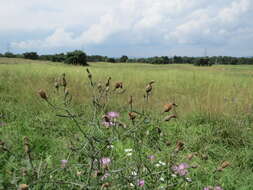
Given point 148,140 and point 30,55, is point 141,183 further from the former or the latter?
point 30,55

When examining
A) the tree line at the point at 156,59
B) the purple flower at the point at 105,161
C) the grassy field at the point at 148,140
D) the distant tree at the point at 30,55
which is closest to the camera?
the purple flower at the point at 105,161

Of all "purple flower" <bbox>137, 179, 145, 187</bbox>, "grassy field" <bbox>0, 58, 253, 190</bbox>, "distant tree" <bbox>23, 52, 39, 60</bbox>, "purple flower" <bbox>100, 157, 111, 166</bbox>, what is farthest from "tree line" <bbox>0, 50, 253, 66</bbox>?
"purple flower" <bbox>137, 179, 145, 187</bbox>

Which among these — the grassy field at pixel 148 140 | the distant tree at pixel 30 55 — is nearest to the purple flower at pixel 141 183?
the grassy field at pixel 148 140

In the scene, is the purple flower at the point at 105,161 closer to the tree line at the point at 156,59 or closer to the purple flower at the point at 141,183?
the purple flower at the point at 141,183

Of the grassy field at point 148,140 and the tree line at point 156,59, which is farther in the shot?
the tree line at point 156,59

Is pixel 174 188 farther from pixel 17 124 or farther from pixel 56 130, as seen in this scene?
pixel 17 124

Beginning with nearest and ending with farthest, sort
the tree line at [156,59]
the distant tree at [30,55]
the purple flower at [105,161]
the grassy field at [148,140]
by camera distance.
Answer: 1. the purple flower at [105,161]
2. the grassy field at [148,140]
3. the tree line at [156,59]
4. the distant tree at [30,55]

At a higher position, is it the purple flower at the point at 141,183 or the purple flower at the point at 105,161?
the purple flower at the point at 105,161

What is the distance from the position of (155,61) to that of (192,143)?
52.4 metres

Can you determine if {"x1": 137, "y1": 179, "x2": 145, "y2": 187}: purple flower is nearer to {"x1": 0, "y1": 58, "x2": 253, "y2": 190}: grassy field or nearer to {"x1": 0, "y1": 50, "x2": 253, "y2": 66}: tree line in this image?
{"x1": 0, "y1": 58, "x2": 253, "y2": 190}: grassy field

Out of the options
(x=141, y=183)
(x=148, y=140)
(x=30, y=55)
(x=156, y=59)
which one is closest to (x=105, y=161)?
(x=141, y=183)

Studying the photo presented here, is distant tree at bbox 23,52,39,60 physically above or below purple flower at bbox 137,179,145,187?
above

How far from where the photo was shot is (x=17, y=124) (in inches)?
101

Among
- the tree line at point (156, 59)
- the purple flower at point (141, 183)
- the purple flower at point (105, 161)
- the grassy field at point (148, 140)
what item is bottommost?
the grassy field at point (148, 140)
